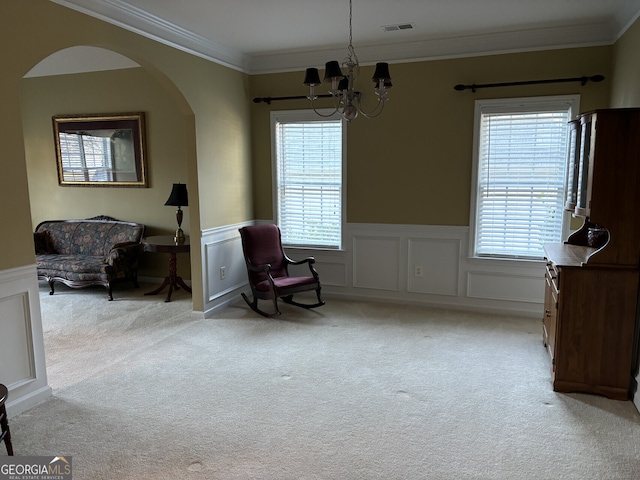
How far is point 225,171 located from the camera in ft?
16.0

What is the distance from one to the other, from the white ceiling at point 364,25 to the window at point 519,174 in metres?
0.58

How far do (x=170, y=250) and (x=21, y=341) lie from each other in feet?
7.53

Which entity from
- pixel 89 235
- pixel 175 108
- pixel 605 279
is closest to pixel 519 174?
pixel 605 279

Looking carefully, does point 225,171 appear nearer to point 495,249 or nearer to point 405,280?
point 405,280

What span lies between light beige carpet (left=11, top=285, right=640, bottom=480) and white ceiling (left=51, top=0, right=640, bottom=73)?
8.46 feet

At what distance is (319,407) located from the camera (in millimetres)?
2834

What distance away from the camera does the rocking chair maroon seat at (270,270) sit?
4590mm

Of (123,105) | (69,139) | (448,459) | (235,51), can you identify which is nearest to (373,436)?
(448,459)

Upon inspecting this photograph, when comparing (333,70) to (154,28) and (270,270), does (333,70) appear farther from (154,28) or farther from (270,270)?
(270,270)

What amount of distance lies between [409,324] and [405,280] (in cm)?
73

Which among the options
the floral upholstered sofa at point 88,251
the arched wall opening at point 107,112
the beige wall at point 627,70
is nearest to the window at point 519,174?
the beige wall at point 627,70

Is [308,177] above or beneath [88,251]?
above

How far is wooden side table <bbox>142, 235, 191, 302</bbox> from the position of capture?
507 cm

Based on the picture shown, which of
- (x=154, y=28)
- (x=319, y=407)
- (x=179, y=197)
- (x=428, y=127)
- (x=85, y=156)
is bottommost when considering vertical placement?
(x=319, y=407)
